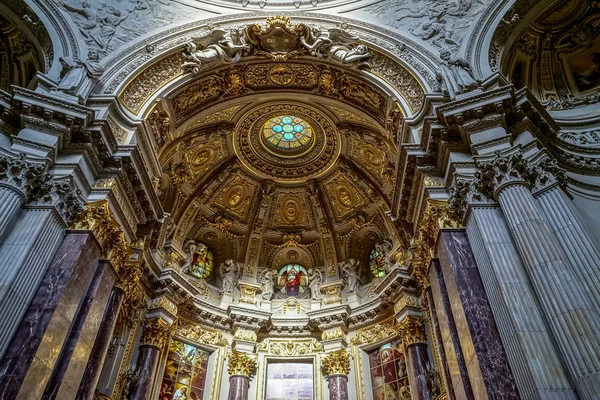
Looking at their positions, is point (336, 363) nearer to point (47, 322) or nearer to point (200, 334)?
point (200, 334)

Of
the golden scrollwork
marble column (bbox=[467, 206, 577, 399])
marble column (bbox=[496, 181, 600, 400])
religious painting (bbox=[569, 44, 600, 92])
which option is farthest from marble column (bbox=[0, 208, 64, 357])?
religious painting (bbox=[569, 44, 600, 92])

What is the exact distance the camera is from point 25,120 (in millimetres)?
9109

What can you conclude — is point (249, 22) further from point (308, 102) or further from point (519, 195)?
point (519, 195)

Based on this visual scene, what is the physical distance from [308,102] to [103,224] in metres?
9.68

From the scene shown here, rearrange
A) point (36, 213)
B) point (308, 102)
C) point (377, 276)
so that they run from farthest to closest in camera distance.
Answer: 1. point (377, 276)
2. point (308, 102)
3. point (36, 213)

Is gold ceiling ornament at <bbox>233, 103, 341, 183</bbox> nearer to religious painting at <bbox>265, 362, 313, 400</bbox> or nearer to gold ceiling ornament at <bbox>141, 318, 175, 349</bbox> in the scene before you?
gold ceiling ornament at <bbox>141, 318, 175, 349</bbox>

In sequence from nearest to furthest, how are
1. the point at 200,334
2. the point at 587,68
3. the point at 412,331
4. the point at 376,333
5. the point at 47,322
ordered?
the point at 47,322
the point at 587,68
the point at 412,331
the point at 376,333
the point at 200,334

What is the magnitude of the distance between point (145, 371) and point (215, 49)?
10588 mm

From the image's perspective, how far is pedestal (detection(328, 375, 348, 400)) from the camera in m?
14.7

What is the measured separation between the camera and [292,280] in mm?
19578

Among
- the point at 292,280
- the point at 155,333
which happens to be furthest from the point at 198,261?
the point at 155,333

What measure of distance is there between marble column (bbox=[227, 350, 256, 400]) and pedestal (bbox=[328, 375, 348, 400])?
9.98 feet

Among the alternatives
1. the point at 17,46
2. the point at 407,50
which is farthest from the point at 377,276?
the point at 17,46

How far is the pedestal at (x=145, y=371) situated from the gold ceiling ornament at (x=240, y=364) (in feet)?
9.92
